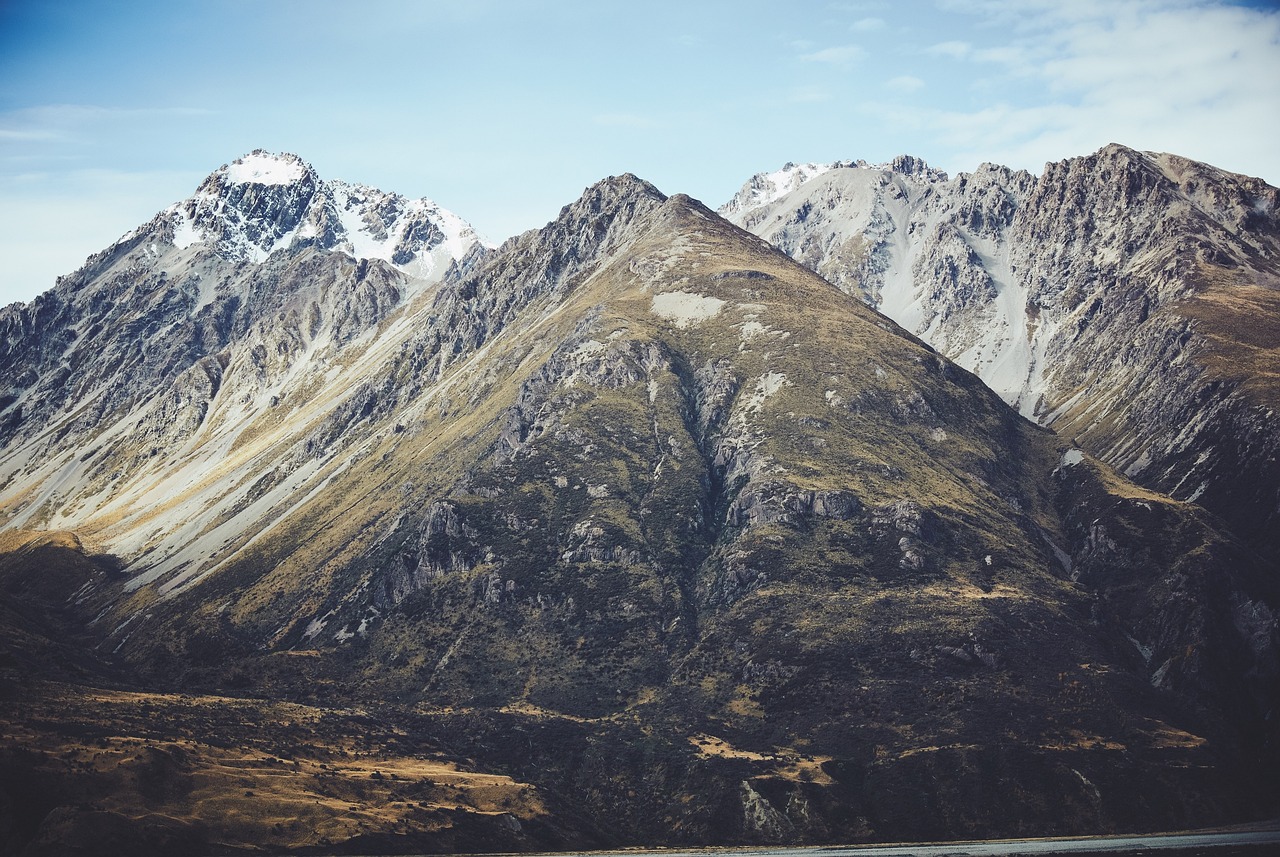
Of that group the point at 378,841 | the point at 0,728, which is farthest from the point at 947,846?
the point at 0,728

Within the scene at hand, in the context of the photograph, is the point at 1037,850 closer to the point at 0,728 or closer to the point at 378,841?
the point at 378,841

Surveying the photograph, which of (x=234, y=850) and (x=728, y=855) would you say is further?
(x=728, y=855)

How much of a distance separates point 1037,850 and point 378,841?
108 m

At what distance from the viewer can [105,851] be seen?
16700 centimetres

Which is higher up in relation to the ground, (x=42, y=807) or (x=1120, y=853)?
A: (x=42, y=807)

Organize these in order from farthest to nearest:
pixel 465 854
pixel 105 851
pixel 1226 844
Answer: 1. pixel 465 854
2. pixel 1226 844
3. pixel 105 851

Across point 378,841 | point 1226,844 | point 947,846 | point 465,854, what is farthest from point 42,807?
point 1226,844

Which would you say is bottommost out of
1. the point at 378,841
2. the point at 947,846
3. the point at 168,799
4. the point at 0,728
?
the point at 947,846

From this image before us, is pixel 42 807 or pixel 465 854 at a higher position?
pixel 42 807

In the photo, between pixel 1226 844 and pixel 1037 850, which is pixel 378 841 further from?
pixel 1226 844

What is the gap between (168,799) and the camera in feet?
607

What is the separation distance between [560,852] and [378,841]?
3228 cm

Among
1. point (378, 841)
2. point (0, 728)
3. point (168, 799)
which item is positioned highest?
point (0, 728)

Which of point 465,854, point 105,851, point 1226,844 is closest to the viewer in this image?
point 105,851
